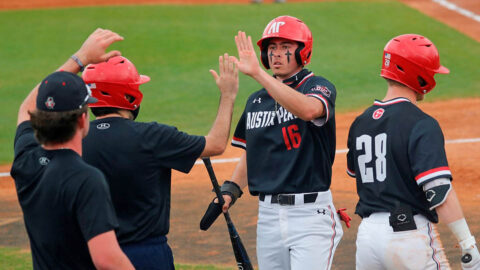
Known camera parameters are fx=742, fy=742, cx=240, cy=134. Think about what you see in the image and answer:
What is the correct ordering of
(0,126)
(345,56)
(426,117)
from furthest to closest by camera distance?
1. (345,56)
2. (0,126)
3. (426,117)

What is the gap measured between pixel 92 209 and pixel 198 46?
56.7ft

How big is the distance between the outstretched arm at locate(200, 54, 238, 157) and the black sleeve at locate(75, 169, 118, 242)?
4.19ft

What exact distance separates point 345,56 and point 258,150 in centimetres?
1449

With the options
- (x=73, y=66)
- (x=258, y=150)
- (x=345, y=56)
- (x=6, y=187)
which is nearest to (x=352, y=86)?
(x=345, y=56)

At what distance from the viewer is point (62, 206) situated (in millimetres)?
3477

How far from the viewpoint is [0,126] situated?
565 inches

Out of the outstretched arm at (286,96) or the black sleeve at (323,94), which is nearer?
the outstretched arm at (286,96)

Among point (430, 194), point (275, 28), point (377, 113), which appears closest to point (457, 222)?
point (430, 194)

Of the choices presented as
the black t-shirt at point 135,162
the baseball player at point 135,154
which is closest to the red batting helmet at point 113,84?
the baseball player at point 135,154

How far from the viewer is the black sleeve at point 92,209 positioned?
3.40 metres

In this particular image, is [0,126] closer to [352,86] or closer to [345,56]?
[352,86]

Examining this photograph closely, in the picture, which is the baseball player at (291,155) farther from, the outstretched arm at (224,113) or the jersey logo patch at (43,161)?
the jersey logo patch at (43,161)

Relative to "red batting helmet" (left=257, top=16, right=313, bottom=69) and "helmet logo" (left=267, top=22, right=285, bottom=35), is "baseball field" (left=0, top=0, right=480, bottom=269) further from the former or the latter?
"helmet logo" (left=267, top=22, right=285, bottom=35)

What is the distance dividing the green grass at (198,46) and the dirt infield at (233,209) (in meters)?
2.61
